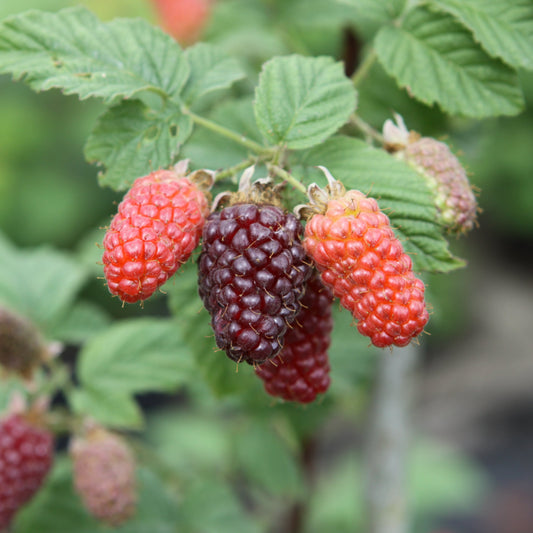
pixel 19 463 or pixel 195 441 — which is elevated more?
pixel 19 463

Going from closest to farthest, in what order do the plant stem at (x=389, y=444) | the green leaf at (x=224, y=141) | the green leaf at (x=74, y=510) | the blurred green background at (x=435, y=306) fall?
the green leaf at (x=224, y=141), the green leaf at (x=74, y=510), the plant stem at (x=389, y=444), the blurred green background at (x=435, y=306)

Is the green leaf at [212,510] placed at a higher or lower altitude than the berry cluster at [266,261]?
lower

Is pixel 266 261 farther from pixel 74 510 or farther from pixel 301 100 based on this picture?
pixel 74 510

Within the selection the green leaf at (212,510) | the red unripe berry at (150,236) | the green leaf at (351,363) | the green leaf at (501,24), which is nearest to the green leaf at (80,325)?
the green leaf at (212,510)

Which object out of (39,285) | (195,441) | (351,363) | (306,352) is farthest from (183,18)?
(306,352)

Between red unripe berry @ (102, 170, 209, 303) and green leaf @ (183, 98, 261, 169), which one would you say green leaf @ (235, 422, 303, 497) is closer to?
green leaf @ (183, 98, 261, 169)

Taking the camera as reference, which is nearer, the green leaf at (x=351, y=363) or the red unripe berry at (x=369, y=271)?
the red unripe berry at (x=369, y=271)

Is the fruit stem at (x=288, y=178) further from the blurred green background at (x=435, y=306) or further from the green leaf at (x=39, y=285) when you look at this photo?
the green leaf at (x=39, y=285)
